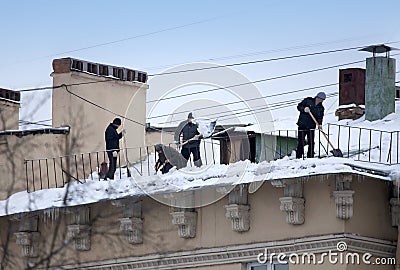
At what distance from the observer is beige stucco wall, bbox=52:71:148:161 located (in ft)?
87.6

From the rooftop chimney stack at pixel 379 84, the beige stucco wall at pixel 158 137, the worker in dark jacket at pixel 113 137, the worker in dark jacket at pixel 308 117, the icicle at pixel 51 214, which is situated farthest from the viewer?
the beige stucco wall at pixel 158 137

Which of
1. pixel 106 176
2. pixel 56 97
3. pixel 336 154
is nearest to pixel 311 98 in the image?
pixel 336 154

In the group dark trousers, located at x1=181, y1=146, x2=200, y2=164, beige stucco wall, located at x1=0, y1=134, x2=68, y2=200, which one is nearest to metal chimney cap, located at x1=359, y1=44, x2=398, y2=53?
dark trousers, located at x1=181, y1=146, x2=200, y2=164

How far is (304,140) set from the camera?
2264 cm

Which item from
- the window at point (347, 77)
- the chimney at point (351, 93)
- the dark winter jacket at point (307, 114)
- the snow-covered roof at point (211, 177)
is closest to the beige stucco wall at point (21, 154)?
the snow-covered roof at point (211, 177)

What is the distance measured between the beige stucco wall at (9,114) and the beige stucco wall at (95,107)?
752 mm

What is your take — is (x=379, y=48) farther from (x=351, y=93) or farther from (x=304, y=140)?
(x=304, y=140)

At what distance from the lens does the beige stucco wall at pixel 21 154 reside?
1008 inches

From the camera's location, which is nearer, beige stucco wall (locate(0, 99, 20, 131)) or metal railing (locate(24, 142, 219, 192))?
metal railing (locate(24, 142, 219, 192))

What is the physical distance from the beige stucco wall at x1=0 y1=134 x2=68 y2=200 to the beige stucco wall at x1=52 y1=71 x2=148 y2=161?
0.41 metres

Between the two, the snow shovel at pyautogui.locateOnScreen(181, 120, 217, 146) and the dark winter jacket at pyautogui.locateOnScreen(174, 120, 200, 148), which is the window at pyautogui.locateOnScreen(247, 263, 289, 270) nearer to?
the dark winter jacket at pyautogui.locateOnScreen(174, 120, 200, 148)

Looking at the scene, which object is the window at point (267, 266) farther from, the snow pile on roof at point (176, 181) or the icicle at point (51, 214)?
the icicle at point (51, 214)

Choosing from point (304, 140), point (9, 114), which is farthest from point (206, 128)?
point (9, 114)

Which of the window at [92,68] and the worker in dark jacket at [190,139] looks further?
the window at [92,68]
